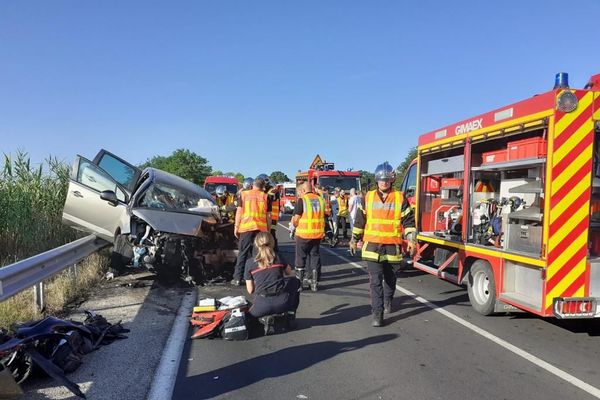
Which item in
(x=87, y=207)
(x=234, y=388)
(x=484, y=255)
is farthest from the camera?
(x=87, y=207)

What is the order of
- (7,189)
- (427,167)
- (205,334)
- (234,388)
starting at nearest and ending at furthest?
1. (234,388)
2. (205,334)
3. (427,167)
4. (7,189)

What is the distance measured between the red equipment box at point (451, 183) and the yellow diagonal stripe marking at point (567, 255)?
2.76 m

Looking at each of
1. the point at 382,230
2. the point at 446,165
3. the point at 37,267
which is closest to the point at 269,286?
the point at 382,230

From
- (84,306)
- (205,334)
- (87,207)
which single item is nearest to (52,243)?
(87,207)

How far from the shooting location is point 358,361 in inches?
186

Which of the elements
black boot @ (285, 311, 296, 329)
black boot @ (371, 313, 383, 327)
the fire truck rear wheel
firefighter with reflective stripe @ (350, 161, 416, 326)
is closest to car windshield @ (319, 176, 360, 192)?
the fire truck rear wheel

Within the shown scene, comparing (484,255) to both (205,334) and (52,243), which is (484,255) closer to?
(205,334)

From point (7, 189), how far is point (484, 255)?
948cm

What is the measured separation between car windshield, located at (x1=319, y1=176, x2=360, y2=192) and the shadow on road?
13816mm

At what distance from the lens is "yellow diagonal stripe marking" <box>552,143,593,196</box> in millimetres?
5352

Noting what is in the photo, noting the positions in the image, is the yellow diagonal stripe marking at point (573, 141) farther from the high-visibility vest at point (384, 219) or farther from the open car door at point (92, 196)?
the open car door at point (92, 196)

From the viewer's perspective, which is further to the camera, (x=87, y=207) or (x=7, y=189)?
(x=7, y=189)

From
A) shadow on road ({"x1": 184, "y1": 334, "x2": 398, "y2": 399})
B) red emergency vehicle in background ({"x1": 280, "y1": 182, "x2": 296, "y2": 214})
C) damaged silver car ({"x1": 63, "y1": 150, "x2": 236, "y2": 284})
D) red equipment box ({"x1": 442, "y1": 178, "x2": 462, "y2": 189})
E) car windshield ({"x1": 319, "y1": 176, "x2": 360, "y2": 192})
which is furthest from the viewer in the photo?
red emergency vehicle in background ({"x1": 280, "y1": 182, "x2": 296, "y2": 214})

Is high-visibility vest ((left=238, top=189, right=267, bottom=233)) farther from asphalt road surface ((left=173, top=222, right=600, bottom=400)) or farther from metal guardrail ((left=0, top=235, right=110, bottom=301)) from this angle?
metal guardrail ((left=0, top=235, right=110, bottom=301))
